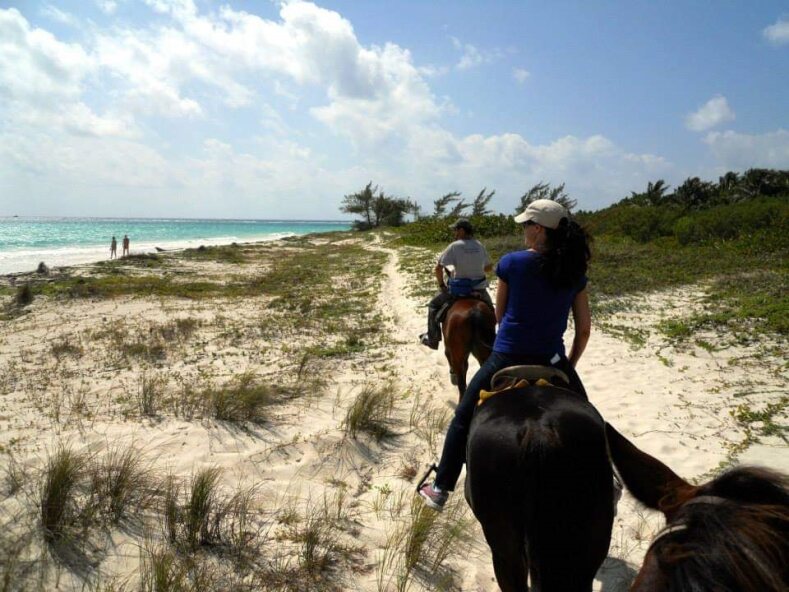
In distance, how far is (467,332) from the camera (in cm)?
601

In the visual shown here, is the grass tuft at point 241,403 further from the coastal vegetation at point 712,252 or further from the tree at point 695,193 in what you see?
the tree at point 695,193

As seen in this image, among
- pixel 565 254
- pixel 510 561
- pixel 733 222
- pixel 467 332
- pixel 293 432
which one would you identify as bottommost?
pixel 293 432

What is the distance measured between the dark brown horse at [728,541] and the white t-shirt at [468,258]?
5.15m

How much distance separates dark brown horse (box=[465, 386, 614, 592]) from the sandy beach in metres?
1.18

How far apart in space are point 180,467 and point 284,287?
14825 mm

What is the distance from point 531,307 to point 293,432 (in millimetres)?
3639

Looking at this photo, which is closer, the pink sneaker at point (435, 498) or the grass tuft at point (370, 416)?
the pink sneaker at point (435, 498)

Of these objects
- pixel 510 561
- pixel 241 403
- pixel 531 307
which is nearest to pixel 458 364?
pixel 241 403

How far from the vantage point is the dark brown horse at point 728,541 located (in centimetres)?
118

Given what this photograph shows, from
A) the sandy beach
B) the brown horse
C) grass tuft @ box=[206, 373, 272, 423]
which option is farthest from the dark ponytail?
grass tuft @ box=[206, 373, 272, 423]

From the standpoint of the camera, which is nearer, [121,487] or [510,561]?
[510,561]

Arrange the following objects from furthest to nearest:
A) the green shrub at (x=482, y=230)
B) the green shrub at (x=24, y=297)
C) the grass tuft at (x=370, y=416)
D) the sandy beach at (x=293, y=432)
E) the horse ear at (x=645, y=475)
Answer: the green shrub at (x=482, y=230) < the green shrub at (x=24, y=297) < the grass tuft at (x=370, y=416) < the sandy beach at (x=293, y=432) < the horse ear at (x=645, y=475)

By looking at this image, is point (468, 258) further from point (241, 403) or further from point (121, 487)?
point (121, 487)

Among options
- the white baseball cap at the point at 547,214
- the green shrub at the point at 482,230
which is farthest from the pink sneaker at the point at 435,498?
the green shrub at the point at 482,230
